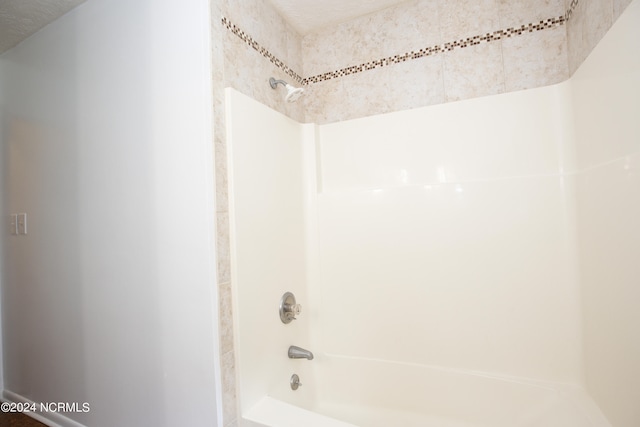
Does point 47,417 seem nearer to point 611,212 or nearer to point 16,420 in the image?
point 16,420

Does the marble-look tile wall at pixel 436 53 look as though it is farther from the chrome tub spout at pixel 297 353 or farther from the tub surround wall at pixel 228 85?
the chrome tub spout at pixel 297 353

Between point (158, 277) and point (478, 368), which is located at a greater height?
point (158, 277)

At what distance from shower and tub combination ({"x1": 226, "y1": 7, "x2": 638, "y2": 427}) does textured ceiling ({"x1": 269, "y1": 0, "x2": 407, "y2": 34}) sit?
62 cm

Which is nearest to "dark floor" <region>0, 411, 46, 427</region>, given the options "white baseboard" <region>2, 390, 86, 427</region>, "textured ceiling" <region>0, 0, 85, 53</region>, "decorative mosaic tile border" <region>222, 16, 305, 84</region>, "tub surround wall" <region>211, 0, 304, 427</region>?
"white baseboard" <region>2, 390, 86, 427</region>

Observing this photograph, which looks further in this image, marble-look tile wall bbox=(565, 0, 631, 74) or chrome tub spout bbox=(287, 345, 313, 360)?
chrome tub spout bbox=(287, 345, 313, 360)

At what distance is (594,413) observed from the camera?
1145mm

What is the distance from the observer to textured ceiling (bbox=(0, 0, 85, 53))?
143 cm

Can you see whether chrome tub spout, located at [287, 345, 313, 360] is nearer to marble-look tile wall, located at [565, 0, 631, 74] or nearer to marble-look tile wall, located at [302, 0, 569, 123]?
marble-look tile wall, located at [302, 0, 569, 123]

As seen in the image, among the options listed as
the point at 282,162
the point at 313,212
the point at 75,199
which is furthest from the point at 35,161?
the point at 313,212

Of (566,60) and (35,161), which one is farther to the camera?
(35,161)

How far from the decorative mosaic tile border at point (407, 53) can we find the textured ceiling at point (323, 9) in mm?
280

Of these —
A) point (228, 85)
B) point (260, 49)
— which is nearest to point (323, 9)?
point (260, 49)

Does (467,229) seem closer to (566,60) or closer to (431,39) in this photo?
(566,60)

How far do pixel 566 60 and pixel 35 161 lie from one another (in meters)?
2.77
